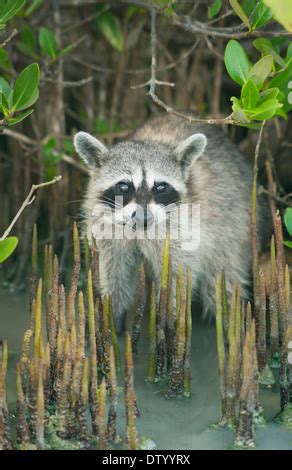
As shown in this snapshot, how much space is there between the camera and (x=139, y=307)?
452 cm

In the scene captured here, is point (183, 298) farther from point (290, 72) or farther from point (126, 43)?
point (126, 43)

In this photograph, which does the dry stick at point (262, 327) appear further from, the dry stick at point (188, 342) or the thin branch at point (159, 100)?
the thin branch at point (159, 100)

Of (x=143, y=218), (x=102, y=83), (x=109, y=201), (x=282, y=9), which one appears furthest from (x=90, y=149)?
(x=102, y=83)

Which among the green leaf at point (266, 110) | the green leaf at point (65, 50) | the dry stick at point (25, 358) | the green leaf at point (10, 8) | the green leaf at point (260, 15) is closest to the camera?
the dry stick at point (25, 358)

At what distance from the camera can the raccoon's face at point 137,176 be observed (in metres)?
4.44

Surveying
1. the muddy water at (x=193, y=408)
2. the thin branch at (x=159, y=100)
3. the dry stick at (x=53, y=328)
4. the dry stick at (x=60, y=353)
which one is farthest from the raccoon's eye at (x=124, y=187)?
the muddy water at (x=193, y=408)

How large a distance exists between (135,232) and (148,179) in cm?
36

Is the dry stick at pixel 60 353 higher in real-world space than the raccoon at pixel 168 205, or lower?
lower

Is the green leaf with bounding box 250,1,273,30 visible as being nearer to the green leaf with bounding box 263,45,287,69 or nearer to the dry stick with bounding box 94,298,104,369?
the green leaf with bounding box 263,45,287,69

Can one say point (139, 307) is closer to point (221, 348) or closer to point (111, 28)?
point (221, 348)

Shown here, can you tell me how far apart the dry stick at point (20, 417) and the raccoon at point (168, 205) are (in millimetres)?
1135

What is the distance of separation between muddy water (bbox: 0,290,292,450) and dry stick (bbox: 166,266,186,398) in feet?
0.23

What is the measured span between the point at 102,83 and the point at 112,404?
386 cm

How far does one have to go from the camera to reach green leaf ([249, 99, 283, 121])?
399 cm
